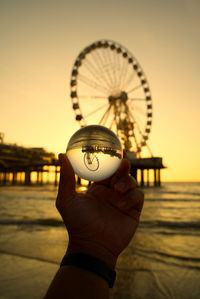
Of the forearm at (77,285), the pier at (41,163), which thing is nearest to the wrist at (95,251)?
the forearm at (77,285)

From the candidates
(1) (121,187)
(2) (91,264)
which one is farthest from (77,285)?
(1) (121,187)

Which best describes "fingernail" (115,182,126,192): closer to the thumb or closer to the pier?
the thumb

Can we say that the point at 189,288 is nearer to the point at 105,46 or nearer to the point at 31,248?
the point at 31,248

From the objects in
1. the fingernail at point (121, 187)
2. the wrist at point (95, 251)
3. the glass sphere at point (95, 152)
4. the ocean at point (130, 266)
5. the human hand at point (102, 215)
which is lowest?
the ocean at point (130, 266)

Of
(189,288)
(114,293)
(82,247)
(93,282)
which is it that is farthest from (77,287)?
(189,288)

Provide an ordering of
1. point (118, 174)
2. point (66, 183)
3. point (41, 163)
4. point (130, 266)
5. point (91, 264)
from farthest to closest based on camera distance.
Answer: point (41, 163) < point (130, 266) < point (118, 174) < point (66, 183) < point (91, 264)

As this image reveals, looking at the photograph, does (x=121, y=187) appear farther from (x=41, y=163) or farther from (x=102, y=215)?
(x=41, y=163)

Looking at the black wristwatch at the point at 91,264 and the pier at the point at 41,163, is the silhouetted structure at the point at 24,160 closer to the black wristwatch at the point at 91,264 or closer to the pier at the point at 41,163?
the pier at the point at 41,163
